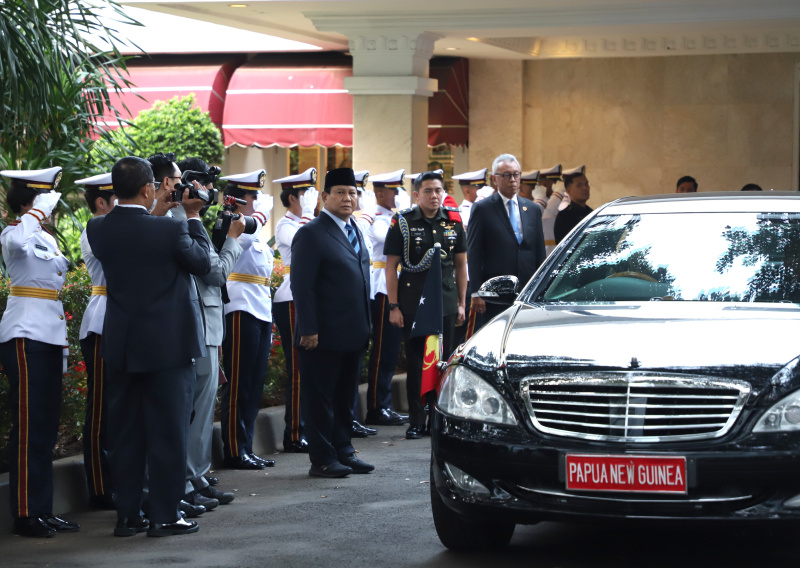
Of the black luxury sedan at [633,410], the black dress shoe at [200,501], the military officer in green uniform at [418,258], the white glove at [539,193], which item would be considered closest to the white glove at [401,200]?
the military officer in green uniform at [418,258]

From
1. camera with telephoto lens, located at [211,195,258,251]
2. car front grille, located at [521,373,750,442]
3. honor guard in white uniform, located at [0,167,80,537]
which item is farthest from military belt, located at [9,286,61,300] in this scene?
car front grille, located at [521,373,750,442]

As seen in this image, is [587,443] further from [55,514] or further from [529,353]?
[55,514]

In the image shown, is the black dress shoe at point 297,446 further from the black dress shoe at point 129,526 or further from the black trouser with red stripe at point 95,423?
Answer: the black dress shoe at point 129,526

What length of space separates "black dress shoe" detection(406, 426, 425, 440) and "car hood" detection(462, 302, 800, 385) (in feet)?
12.0

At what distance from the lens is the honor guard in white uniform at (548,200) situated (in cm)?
1391

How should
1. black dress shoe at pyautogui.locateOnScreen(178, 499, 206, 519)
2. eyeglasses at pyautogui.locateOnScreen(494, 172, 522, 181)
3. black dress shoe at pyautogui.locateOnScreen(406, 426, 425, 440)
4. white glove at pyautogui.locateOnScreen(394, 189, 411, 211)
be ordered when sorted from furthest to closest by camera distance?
1. white glove at pyautogui.locateOnScreen(394, 189, 411, 211)
2. eyeglasses at pyautogui.locateOnScreen(494, 172, 522, 181)
3. black dress shoe at pyautogui.locateOnScreen(406, 426, 425, 440)
4. black dress shoe at pyautogui.locateOnScreen(178, 499, 206, 519)

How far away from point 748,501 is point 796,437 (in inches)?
11.7

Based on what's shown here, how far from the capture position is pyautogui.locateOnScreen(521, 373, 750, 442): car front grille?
4719mm

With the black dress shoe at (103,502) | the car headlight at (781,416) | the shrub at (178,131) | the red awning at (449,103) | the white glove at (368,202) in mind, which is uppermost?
the red awning at (449,103)

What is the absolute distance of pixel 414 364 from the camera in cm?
902

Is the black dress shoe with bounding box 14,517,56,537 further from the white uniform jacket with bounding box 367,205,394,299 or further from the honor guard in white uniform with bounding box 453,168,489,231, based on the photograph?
the honor guard in white uniform with bounding box 453,168,489,231

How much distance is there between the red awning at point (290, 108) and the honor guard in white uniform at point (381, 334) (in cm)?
897

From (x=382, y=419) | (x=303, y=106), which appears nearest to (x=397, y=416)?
(x=382, y=419)

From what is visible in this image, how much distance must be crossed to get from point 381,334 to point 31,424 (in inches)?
167
